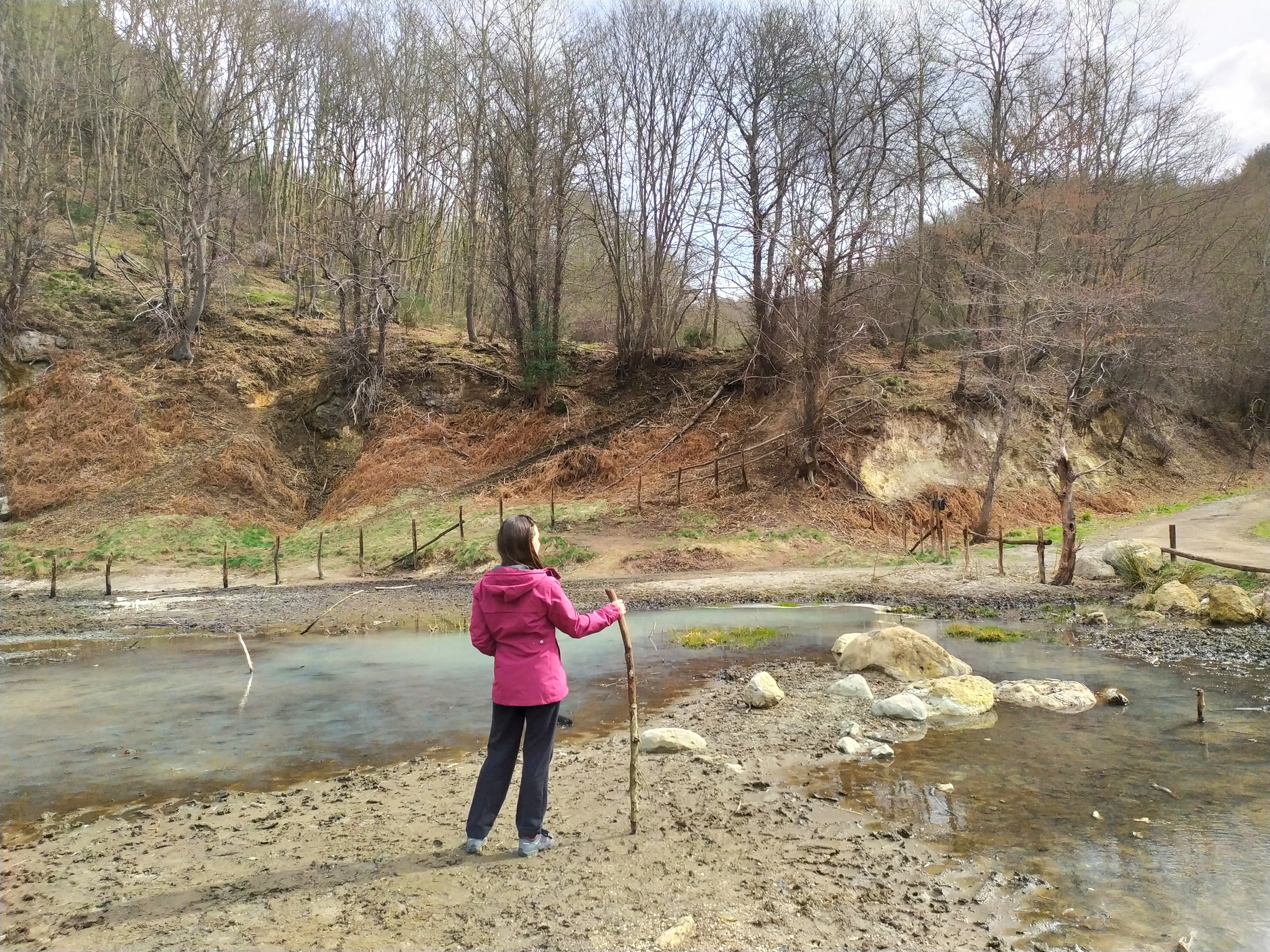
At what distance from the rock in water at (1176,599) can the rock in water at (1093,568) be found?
8.99 feet

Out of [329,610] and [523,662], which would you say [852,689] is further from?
[329,610]

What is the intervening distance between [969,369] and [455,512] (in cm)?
1841

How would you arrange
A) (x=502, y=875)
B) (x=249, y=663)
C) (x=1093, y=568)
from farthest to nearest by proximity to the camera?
1. (x=1093, y=568)
2. (x=249, y=663)
3. (x=502, y=875)

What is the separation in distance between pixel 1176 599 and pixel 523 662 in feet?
46.9

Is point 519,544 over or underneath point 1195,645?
over

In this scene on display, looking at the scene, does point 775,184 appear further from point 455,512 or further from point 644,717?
point 644,717

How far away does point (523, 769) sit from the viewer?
16.4 ft

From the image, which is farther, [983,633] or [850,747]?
[983,633]

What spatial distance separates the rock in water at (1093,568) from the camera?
704 inches

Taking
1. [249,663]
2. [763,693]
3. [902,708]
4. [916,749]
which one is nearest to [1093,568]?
[902,708]

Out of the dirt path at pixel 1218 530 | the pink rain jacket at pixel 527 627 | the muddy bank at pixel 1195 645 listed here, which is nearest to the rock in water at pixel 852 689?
the muddy bank at pixel 1195 645

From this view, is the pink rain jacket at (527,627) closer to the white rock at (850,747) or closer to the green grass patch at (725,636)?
the white rock at (850,747)

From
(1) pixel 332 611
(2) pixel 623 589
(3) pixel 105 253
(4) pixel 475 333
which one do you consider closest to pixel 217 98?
(3) pixel 105 253

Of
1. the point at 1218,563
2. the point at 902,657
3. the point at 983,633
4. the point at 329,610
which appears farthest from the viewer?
the point at 329,610
